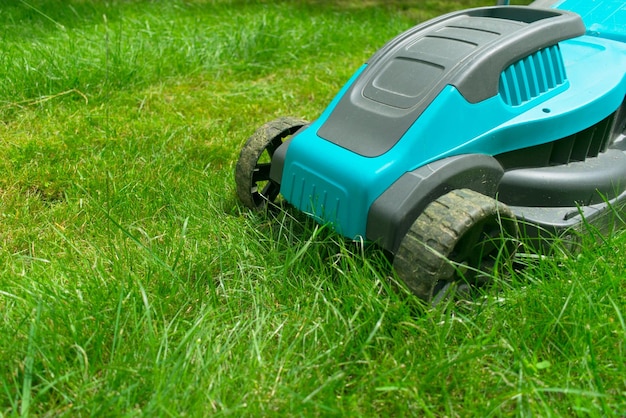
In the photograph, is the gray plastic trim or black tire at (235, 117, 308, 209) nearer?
the gray plastic trim

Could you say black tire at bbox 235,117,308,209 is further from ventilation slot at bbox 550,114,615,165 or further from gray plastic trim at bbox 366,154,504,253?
ventilation slot at bbox 550,114,615,165

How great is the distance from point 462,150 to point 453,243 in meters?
0.25

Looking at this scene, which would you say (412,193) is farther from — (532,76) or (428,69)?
(532,76)

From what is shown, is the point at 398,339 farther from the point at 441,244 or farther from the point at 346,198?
the point at 346,198

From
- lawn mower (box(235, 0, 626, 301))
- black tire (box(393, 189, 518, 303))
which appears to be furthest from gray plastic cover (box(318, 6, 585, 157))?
black tire (box(393, 189, 518, 303))

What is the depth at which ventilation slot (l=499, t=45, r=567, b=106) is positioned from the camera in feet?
4.52

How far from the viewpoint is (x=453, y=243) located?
1137 mm

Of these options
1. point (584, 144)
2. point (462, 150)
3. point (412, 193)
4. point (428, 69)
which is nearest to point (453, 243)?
point (412, 193)

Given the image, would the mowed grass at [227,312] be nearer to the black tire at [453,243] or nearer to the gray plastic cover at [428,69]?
the black tire at [453,243]

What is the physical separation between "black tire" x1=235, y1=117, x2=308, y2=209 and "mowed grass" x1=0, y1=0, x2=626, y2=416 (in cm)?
5

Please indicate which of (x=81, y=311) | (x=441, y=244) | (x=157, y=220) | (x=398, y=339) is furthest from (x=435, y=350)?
(x=157, y=220)

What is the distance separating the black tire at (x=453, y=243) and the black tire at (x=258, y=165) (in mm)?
491

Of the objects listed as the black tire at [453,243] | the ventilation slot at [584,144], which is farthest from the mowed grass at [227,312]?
the ventilation slot at [584,144]

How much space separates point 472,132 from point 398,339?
458mm
